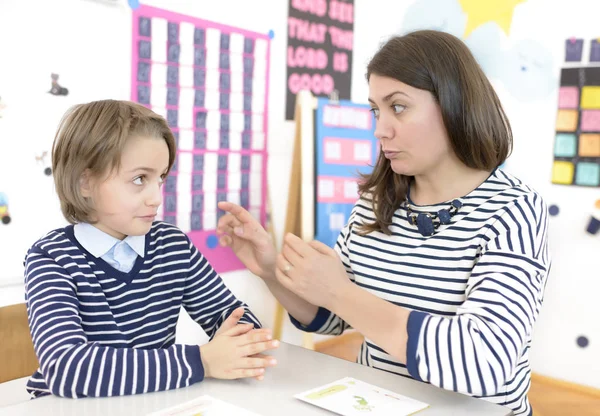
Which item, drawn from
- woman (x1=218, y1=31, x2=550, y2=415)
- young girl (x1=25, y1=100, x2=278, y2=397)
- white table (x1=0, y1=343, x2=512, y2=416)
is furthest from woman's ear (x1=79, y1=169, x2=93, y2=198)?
white table (x1=0, y1=343, x2=512, y2=416)

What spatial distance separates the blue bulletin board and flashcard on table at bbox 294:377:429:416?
1.94 metres

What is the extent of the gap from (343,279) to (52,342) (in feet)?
1.65

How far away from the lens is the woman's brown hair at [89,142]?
1.15m

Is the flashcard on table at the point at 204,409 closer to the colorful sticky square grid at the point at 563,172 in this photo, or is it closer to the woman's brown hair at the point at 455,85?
the woman's brown hair at the point at 455,85

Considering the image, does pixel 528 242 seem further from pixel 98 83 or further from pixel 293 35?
pixel 293 35

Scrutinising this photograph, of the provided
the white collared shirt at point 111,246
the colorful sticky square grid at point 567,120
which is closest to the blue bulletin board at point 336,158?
the colorful sticky square grid at point 567,120

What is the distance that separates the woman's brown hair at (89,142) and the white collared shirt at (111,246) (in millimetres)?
60

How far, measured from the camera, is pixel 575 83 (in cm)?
303

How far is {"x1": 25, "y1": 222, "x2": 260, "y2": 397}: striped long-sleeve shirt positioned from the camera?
0.94m

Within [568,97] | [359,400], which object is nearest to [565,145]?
[568,97]

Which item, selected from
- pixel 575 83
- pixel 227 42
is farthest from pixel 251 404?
pixel 575 83

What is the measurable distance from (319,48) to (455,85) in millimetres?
2235

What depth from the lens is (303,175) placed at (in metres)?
2.87

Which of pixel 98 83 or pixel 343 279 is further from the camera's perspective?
pixel 98 83
